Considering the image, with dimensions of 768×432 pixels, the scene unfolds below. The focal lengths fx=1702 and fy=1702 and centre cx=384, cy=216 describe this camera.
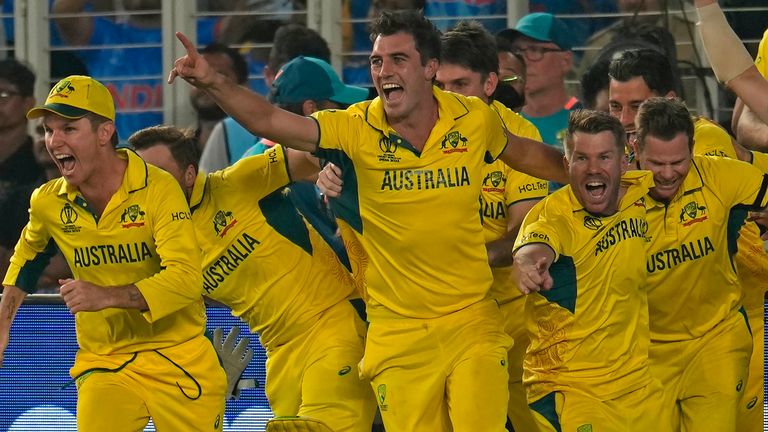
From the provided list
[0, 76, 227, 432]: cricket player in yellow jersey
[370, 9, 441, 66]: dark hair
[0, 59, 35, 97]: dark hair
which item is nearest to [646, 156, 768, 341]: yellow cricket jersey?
[370, 9, 441, 66]: dark hair

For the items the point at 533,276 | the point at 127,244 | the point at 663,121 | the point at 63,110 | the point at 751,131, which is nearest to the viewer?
the point at 533,276

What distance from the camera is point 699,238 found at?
814 centimetres

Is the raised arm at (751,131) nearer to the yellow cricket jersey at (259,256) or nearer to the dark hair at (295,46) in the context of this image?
the yellow cricket jersey at (259,256)

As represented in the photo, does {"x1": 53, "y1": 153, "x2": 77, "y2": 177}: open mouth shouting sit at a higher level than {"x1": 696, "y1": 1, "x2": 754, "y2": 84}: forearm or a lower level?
lower

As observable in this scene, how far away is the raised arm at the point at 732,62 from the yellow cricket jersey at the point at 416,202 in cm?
116

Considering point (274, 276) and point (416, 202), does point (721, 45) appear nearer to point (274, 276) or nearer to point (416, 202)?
point (416, 202)

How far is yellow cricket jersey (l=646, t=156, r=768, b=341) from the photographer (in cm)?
815

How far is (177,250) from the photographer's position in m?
7.69

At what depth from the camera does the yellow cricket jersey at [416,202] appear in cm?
762

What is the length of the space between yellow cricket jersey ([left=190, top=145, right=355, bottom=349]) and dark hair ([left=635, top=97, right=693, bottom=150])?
176 cm

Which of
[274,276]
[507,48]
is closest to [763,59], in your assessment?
[507,48]

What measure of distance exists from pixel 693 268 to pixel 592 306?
0.71m

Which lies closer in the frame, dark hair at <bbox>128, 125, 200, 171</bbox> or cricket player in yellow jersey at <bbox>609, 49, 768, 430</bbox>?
dark hair at <bbox>128, 125, 200, 171</bbox>

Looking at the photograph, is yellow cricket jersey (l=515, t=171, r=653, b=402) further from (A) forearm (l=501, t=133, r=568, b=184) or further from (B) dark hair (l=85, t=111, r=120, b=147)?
(B) dark hair (l=85, t=111, r=120, b=147)
